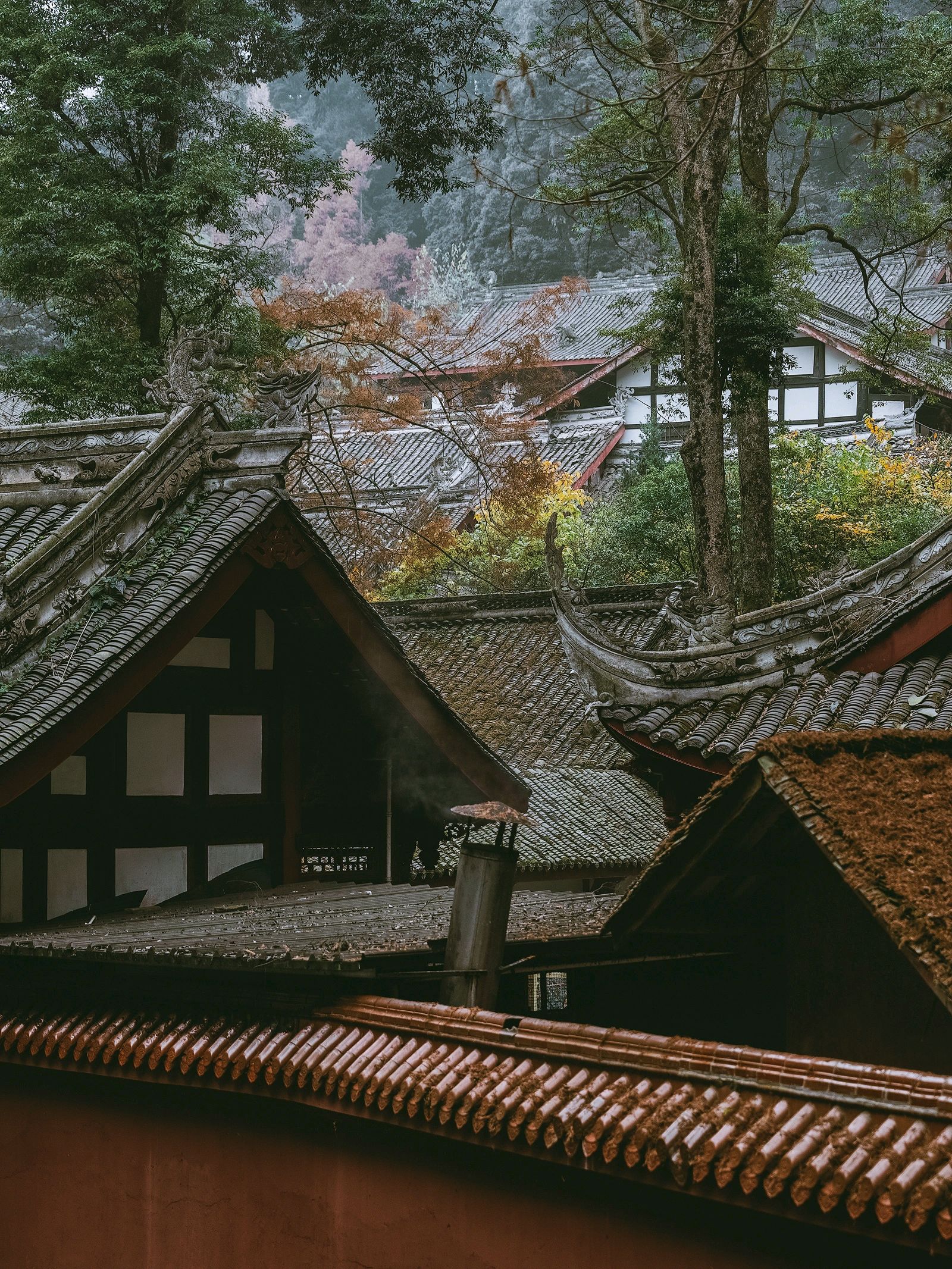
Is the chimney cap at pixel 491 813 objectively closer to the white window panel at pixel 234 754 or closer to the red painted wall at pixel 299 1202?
the red painted wall at pixel 299 1202

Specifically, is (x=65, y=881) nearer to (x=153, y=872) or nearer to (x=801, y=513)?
(x=153, y=872)

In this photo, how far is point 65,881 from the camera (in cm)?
968

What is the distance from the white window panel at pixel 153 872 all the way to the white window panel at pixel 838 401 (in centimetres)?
2861

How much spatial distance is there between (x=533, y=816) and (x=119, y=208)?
1012 centimetres

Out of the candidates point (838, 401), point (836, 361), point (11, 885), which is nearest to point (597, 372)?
point (836, 361)

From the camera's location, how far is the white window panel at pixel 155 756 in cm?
1011

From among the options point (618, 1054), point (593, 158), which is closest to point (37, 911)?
point (618, 1054)

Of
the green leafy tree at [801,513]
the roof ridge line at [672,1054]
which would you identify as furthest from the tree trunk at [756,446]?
the roof ridge line at [672,1054]

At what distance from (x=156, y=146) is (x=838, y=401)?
803 inches

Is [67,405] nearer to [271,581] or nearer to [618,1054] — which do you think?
[271,581]

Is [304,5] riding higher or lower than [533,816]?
higher

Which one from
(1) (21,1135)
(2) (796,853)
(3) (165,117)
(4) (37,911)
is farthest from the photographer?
(3) (165,117)

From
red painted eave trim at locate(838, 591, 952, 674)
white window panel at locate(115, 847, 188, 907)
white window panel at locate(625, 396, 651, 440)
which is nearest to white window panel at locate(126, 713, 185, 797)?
white window panel at locate(115, 847, 188, 907)

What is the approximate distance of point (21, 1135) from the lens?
7.88m
